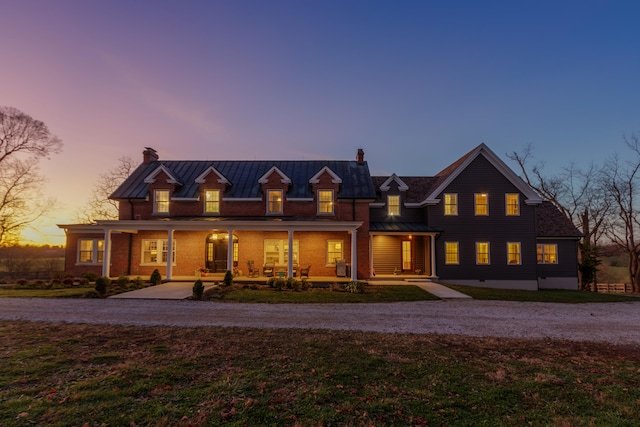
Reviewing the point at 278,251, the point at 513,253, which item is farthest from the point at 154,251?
the point at 513,253

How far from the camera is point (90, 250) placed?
20.5m

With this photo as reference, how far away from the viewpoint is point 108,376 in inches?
202

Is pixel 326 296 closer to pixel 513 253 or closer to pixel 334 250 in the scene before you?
pixel 334 250

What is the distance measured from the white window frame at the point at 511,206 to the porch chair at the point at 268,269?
1693 centimetres

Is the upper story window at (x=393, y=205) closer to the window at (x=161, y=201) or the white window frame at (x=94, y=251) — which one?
the window at (x=161, y=201)

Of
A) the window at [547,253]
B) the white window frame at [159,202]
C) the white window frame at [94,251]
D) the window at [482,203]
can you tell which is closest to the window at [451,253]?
the window at [482,203]

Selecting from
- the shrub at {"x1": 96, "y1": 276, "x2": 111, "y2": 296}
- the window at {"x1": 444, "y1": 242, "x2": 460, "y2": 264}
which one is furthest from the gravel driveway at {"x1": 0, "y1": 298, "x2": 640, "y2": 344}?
the window at {"x1": 444, "y1": 242, "x2": 460, "y2": 264}

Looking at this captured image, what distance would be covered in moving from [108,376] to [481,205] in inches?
889

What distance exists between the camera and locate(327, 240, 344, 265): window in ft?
67.3

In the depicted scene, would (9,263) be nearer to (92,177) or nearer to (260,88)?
(92,177)

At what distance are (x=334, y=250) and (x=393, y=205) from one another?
19.5 feet

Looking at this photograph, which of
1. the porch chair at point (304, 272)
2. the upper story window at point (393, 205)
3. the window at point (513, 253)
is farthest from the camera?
the upper story window at point (393, 205)

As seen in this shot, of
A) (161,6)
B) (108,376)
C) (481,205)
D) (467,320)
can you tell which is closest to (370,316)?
(467,320)

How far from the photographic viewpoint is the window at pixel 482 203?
21.4m
